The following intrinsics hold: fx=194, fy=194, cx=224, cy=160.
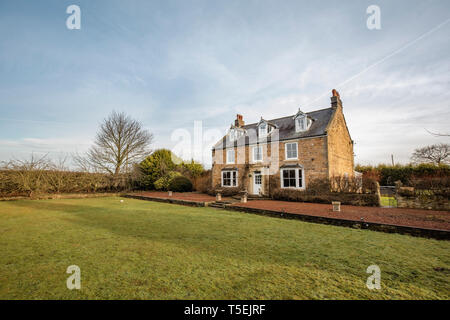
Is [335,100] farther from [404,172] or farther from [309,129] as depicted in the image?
[404,172]

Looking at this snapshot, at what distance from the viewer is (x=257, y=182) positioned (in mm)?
19609

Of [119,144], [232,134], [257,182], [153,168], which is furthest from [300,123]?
[119,144]

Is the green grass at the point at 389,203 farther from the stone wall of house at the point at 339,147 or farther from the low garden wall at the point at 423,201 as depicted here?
the stone wall of house at the point at 339,147

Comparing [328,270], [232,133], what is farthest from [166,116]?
[328,270]

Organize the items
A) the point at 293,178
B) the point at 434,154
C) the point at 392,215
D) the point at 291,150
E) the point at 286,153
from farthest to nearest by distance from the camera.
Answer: the point at 434,154 < the point at 286,153 < the point at 291,150 < the point at 293,178 < the point at 392,215

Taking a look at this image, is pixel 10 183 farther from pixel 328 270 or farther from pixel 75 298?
pixel 328 270

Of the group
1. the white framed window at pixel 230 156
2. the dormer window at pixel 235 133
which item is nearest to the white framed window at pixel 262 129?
the dormer window at pixel 235 133

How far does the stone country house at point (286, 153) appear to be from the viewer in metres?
16.5

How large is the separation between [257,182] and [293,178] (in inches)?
147

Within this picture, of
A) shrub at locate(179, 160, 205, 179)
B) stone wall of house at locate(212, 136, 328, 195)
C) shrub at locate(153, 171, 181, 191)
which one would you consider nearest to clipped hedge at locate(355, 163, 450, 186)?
stone wall of house at locate(212, 136, 328, 195)

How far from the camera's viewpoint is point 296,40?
9539 millimetres

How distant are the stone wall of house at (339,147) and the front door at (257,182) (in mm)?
6281

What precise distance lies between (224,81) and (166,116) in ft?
36.7

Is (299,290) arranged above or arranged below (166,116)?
below
